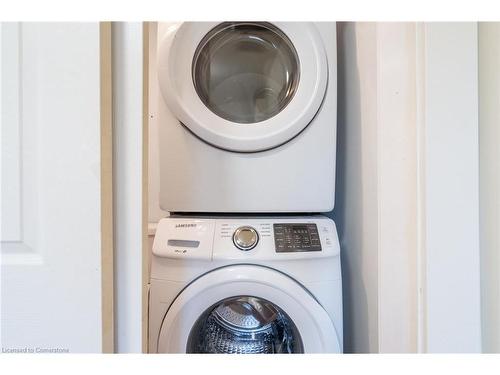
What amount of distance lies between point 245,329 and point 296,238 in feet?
1.18

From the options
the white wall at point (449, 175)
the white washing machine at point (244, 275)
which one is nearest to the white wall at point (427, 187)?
the white wall at point (449, 175)

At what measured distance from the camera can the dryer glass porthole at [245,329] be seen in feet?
2.57

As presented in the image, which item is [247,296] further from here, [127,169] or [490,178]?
[490,178]

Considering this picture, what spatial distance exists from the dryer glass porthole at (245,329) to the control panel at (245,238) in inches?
8.1

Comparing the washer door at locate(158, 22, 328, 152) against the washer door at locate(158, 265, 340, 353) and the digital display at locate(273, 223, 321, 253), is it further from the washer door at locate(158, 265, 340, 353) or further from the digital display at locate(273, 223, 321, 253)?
the washer door at locate(158, 265, 340, 353)

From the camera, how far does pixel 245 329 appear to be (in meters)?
0.82

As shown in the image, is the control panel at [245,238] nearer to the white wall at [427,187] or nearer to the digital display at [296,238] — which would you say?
the digital display at [296,238]

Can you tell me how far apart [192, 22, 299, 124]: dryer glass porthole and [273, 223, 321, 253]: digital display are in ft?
1.10

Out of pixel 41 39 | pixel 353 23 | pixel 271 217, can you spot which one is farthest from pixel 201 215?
pixel 353 23

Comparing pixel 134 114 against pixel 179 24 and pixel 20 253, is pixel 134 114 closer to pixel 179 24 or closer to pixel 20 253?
pixel 20 253

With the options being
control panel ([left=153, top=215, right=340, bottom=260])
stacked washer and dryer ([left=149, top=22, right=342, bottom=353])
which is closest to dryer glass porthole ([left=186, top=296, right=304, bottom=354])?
stacked washer and dryer ([left=149, top=22, right=342, bottom=353])

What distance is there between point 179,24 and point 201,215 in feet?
1.74

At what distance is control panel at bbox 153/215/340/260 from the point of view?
2.19 ft
